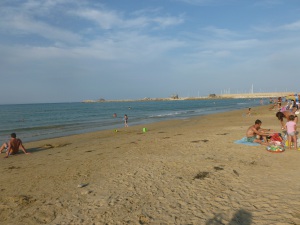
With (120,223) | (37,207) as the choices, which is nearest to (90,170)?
(37,207)

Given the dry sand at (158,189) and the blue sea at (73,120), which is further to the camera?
the blue sea at (73,120)

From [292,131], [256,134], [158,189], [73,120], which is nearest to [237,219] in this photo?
[158,189]

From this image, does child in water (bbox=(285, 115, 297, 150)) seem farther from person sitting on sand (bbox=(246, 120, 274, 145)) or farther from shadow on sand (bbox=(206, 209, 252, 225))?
shadow on sand (bbox=(206, 209, 252, 225))

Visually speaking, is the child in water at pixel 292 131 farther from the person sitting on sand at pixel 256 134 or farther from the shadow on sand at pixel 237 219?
the shadow on sand at pixel 237 219

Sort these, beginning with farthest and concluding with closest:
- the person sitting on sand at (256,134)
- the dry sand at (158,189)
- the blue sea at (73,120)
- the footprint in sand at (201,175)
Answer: the blue sea at (73,120), the person sitting on sand at (256,134), the footprint in sand at (201,175), the dry sand at (158,189)

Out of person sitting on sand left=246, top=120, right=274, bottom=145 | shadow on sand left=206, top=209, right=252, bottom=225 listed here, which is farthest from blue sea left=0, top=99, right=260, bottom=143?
shadow on sand left=206, top=209, right=252, bottom=225

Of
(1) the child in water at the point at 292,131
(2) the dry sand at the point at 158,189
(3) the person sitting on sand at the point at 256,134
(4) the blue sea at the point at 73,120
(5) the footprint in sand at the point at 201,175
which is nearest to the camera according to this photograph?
(2) the dry sand at the point at 158,189

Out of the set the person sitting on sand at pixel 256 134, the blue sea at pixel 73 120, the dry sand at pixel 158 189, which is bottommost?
the blue sea at pixel 73 120

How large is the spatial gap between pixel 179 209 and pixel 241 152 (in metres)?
5.67

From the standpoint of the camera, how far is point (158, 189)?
255 inches

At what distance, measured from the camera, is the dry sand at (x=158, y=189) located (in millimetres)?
5016

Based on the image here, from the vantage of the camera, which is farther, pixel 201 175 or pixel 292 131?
pixel 292 131

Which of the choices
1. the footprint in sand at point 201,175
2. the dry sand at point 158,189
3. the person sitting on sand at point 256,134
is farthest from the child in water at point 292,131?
the footprint in sand at point 201,175

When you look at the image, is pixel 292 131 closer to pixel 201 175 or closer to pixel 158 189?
pixel 201 175
